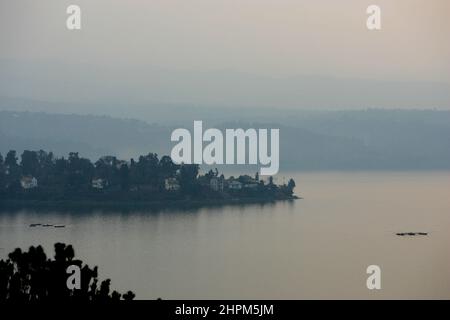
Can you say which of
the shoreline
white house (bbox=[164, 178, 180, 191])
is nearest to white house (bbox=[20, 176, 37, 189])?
the shoreline

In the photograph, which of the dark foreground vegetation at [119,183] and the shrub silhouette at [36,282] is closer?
the shrub silhouette at [36,282]

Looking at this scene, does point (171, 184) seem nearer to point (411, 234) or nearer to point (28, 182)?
point (28, 182)

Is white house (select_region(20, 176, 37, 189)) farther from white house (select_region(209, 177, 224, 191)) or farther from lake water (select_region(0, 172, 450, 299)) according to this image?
white house (select_region(209, 177, 224, 191))

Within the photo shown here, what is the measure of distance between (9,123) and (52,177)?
55 centimetres

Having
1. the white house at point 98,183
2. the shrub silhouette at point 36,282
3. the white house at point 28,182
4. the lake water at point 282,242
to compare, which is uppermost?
the white house at point 98,183

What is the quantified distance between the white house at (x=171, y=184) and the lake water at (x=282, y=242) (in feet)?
1.01

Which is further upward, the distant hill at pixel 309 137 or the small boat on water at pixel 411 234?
the distant hill at pixel 309 137

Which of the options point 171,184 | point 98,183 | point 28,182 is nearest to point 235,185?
point 171,184

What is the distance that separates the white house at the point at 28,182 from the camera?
8351 millimetres

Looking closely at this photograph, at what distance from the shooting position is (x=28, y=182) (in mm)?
8516

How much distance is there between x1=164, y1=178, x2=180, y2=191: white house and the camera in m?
8.66

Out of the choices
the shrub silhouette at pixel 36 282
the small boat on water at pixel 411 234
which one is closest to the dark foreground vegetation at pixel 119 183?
the small boat on water at pixel 411 234

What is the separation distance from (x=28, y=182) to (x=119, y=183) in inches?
34.4

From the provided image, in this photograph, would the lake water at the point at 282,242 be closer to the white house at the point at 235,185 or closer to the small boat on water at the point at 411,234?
the small boat on water at the point at 411,234
